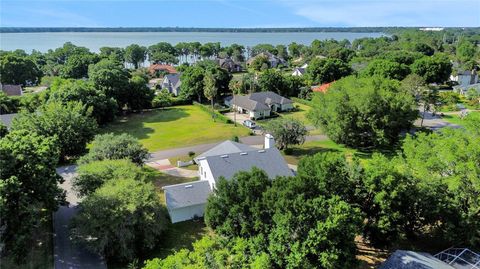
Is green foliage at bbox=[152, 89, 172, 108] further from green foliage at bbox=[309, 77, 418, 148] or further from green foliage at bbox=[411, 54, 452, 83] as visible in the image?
green foliage at bbox=[411, 54, 452, 83]

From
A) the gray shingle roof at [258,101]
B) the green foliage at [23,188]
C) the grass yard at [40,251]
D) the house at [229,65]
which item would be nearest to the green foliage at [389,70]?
the gray shingle roof at [258,101]

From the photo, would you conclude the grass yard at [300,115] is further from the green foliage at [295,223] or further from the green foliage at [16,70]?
the green foliage at [16,70]

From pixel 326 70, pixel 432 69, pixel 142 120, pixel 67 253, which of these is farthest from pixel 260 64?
pixel 67 253

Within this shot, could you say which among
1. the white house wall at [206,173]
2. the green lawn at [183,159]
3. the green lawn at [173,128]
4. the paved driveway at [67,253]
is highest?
the white house wall at [206,173]

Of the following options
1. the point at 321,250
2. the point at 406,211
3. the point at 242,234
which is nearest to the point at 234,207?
the point at 242,234

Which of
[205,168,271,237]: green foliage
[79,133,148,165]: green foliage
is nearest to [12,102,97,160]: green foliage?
[79,133,148,165]: green foliage
